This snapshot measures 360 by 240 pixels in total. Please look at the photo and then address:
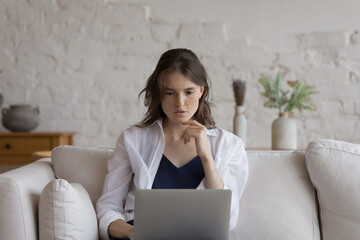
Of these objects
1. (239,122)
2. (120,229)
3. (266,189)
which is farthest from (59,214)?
(239,122)

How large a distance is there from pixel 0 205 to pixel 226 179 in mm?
786

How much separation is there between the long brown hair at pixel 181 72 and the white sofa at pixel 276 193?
244 mm

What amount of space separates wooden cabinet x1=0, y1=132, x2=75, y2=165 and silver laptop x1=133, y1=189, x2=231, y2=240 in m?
2.36

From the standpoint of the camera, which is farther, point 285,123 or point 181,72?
point 285,123

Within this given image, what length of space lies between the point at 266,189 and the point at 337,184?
259 millimetres

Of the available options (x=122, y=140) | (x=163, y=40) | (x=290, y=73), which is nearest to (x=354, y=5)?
(x=290, y=73)

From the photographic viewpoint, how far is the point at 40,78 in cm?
399

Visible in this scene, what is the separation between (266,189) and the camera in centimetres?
192

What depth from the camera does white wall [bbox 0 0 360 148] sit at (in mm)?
3834

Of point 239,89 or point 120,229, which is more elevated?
point 239,89

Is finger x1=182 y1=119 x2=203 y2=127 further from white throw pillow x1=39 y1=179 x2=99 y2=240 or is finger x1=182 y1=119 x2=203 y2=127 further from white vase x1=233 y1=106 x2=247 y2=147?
white vase x1=233 y1=106 x2=247 y2=147

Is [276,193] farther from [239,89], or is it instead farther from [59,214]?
[239,89]

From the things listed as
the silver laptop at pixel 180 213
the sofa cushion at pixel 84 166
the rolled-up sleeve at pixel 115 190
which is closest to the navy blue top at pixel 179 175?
the rolled-up sleeve at pixel 115 190

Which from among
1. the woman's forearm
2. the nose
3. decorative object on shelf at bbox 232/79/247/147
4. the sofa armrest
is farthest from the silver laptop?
decorative object on shelf at bbox 232/79/247/147
